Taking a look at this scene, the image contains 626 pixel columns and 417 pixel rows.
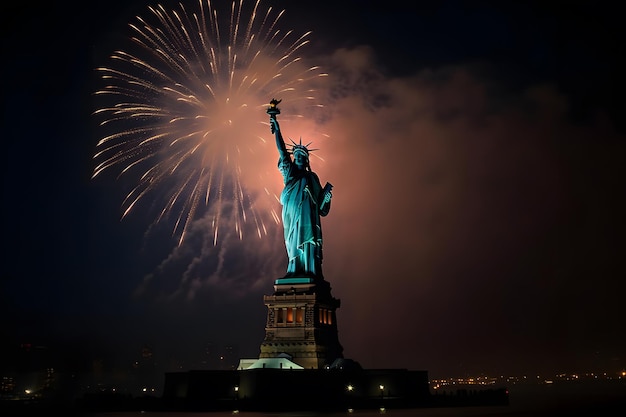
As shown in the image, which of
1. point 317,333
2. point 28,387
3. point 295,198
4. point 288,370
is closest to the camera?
point 288,370

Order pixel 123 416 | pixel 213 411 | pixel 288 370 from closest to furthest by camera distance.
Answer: pixel 123 416 < pixel 213 411 < pixel 288 370

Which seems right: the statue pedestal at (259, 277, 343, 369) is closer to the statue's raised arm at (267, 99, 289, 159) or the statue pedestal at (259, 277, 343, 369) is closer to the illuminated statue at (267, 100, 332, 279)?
the illuminated statue at (267, 100, 332, 279)

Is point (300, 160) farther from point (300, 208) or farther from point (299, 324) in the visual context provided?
point (299, 324)

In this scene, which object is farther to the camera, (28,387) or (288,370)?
(28,387)

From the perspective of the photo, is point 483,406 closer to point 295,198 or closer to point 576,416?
point 576,416

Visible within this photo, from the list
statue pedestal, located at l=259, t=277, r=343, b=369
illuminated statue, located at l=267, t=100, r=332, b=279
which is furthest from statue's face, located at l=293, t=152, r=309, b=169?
statue pedestal, located at l=259, t=277, r=343, b=369

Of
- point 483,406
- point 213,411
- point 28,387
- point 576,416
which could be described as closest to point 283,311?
point 213,411

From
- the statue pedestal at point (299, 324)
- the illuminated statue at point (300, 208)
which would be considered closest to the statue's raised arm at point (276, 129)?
the illuminated statue at point (300, 208)

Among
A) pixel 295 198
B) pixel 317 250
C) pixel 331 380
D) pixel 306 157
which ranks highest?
pixel 306 157

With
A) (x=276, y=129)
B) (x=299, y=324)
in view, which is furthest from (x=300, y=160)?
(x=299, y=324)
